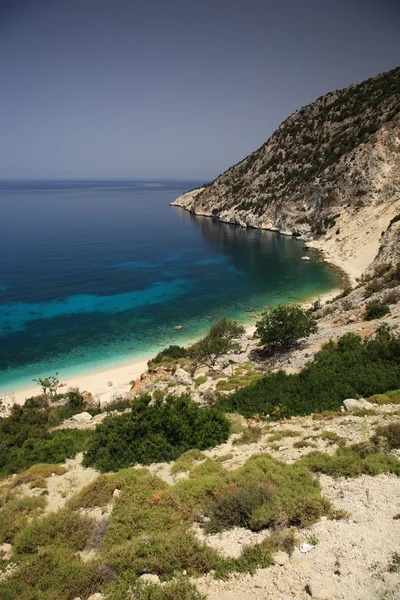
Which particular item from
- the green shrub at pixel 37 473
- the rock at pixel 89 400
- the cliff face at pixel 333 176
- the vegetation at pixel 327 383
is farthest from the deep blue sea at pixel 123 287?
the green shrub at pixel 37 473

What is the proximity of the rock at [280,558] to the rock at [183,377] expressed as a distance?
16.4 meters

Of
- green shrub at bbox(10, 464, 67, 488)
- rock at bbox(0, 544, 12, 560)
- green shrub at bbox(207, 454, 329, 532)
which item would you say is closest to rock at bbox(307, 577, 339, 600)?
green shrub at bbox(207, 454, 329, 532)

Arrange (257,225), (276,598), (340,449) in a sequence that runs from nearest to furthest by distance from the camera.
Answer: (276,598), (340,449), (257,225)

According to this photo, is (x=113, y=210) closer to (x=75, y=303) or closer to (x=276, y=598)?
(x=75, y=303)

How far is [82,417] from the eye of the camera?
20.5 m

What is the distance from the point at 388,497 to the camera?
28.0 ft

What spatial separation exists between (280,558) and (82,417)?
16.0 m

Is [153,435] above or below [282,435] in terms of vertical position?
below

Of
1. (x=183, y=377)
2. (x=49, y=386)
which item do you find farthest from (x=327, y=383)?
(x=49, y=386)

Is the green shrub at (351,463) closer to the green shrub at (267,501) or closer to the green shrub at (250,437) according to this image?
the green shrub at (267,501)

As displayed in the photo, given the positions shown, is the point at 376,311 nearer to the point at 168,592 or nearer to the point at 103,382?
the point at 103,382

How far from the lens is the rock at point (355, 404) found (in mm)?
14539

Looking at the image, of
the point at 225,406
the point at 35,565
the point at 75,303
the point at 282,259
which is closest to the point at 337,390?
the point at 225,406

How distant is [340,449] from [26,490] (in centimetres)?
1076
